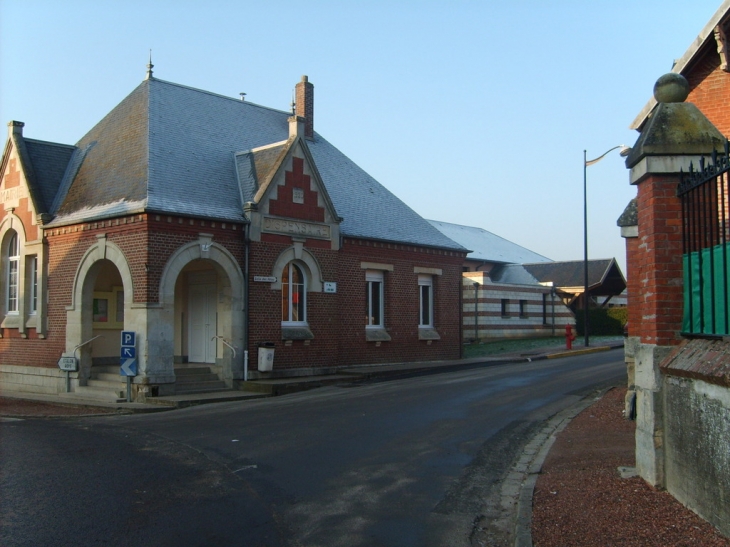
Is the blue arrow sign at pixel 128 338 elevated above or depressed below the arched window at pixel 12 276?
below

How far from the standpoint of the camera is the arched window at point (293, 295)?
2012 cm

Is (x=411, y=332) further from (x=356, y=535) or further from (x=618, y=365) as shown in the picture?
(x=356, y=535)

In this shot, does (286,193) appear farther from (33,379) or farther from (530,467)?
(530,467)

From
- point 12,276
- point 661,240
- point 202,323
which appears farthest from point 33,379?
point 661,240

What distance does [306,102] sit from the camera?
25750 mm

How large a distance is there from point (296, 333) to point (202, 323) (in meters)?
2.72

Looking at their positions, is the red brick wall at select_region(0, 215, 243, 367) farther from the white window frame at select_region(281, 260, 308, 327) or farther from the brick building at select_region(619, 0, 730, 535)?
the brick building at select_region(619, 0, 730, 535)

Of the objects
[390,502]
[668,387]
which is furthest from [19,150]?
[668,387]

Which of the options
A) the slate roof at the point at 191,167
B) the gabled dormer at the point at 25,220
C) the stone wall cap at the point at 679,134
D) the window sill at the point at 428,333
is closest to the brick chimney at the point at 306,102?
the slate roof at the point at 191,167

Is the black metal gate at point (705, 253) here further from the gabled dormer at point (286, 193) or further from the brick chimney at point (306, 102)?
the brick chimney at point (306, 102)

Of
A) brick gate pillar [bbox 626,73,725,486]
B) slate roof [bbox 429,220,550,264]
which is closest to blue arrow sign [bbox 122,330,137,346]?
brick gate pillar [bbox 626,73,725,486]

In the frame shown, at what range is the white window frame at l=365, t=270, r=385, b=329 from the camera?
23.1 metres

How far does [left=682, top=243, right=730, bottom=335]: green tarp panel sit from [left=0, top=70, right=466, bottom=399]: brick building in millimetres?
12715

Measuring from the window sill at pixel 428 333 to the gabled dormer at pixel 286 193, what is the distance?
5.21 m
